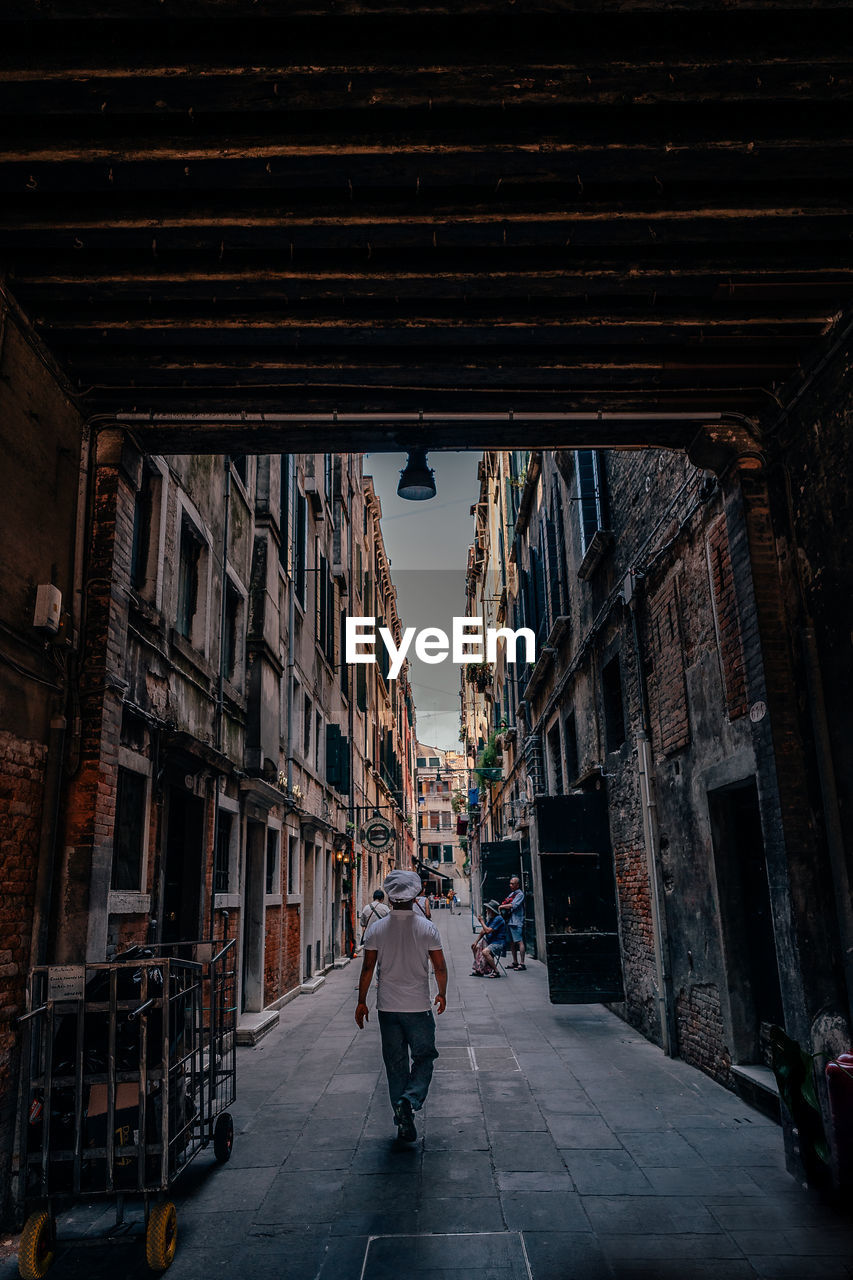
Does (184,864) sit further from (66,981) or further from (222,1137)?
(66,981)

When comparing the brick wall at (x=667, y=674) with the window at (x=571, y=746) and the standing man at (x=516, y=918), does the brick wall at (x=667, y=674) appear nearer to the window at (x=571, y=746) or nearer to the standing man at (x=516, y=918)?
the window at (x=571, y=746)

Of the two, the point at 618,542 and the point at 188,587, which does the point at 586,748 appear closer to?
the point at 618,542

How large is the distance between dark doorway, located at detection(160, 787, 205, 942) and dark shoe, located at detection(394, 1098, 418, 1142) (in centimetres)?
351

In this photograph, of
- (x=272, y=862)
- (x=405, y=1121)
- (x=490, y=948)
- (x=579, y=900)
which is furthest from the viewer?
(x=490, y=948)

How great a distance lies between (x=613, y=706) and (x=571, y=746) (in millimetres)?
3377

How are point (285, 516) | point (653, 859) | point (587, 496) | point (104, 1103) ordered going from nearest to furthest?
point (104, 1103)
point (653, 859)
point (587, 496)
point (285, 516)

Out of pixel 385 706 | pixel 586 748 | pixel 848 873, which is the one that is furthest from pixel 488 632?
pixel 848 873

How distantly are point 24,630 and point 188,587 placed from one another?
4222 mm

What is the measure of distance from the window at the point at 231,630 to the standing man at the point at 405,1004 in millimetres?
4854

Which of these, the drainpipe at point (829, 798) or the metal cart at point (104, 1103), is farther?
the drainpipe at point (829, 798)

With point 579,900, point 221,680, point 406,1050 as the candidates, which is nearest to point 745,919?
point 406,1050

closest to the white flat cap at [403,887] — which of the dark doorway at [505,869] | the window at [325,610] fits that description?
the window at [325,610]

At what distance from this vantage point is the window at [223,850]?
32.3 ft

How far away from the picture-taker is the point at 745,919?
6.79m
